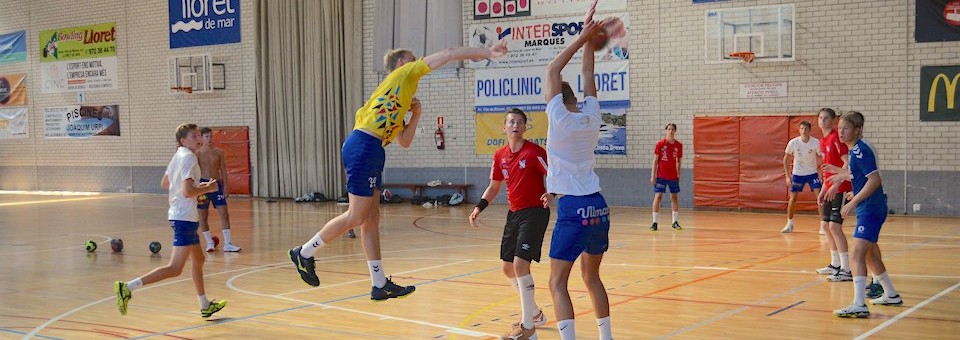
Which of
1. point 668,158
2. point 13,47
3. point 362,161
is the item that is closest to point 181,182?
point 362,161

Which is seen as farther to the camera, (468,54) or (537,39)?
(537,39)

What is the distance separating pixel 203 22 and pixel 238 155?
14.0 feet

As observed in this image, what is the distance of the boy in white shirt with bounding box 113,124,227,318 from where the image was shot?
8109 mm

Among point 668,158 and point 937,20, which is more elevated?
point 937,20

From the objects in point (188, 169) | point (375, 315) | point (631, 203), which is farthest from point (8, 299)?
point (631, 203)

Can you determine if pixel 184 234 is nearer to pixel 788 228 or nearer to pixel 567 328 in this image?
pixel 567 328

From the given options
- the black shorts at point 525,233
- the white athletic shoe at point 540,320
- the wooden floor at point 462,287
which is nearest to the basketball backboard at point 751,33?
the wooden floor at point 462,287

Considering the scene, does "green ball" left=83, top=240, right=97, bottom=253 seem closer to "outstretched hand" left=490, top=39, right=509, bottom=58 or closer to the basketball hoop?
"outstretched hand" left=490, top=39, right=509, bottom=58

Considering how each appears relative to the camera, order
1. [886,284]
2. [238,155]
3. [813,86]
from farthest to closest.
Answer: [238,155] → [813,86] → [886,284]

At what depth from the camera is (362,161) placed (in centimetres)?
732

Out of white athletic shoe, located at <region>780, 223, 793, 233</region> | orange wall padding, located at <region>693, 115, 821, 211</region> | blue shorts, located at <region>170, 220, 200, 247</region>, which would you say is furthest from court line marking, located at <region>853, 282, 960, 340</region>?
orange wall padding, located at <region>693, 115, 821, 211</region>

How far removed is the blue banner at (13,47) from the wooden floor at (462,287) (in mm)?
17130

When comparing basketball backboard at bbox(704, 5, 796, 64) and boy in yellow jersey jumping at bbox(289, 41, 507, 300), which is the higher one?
basketball backboard at bbox(704, 5, 796, 64)

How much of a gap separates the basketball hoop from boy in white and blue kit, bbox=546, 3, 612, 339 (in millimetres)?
14583
